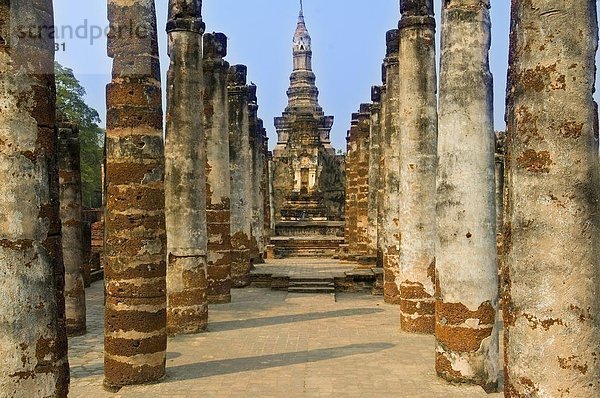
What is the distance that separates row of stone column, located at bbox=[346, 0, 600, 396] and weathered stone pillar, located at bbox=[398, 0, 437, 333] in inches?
0.8

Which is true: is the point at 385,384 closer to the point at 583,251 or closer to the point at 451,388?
the point at 451,388

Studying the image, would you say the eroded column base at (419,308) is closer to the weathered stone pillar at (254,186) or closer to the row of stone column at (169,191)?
the row of stone column at (169,191)

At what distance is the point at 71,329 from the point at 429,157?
757 centimetres

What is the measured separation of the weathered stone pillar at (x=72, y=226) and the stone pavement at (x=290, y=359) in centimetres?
52

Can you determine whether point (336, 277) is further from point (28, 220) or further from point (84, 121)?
point (84, 121)

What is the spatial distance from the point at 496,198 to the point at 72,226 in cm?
830

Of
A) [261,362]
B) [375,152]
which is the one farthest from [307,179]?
[261,362]

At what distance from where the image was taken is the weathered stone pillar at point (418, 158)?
459 inches

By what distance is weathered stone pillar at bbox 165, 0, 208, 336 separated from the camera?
1167 centimetres

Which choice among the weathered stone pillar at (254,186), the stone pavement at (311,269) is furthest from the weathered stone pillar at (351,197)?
the weathered stone pillar at (254,186)

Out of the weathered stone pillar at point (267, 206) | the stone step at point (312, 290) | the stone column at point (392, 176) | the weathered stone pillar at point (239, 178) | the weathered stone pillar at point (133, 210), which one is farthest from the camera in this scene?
the weathered stone pillar at point (267, 206)

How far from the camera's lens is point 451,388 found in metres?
8.35

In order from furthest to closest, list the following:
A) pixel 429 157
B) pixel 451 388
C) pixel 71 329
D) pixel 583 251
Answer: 1. pixel 71 329
2. pixel 429 157
3. pixel 451 388
4. pixel 583 251

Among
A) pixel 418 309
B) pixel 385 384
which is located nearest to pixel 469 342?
pixel 385 384
